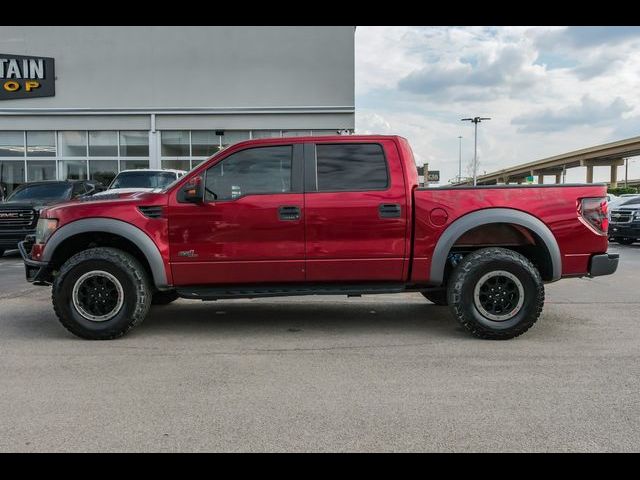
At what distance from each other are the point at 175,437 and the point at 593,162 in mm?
76155

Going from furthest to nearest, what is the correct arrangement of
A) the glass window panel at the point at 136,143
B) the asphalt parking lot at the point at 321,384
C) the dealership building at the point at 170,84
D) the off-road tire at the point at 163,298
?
the glass window panel at the point at 136,143 < the dealership building at the point at 170,84 < the off-road tire at the point at 163,298 < the asphalt parking lot at the point at 321,384

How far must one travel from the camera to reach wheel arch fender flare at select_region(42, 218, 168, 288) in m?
5.14

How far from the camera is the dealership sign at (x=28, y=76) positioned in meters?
21.7

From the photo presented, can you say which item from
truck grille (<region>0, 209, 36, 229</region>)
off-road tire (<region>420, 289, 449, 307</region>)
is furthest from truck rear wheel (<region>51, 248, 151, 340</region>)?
truck grille (<region>0, 209, 36, 229</region>)

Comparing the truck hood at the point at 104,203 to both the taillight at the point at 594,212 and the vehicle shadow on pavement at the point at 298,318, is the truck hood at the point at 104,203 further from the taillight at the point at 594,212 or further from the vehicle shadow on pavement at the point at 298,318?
the taillight at the point at 594,212

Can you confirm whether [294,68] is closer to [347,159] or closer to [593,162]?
[347,159]

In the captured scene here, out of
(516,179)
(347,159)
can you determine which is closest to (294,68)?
(347,159)

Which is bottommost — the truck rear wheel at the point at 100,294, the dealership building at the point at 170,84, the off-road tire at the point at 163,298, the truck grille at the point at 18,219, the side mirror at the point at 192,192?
the off-road tire at the point at 163,298

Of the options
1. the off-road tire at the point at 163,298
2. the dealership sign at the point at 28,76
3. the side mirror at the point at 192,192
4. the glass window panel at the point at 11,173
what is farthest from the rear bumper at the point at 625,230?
the glass window panel at the point at 11,173

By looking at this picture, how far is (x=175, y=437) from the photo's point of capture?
311 cm

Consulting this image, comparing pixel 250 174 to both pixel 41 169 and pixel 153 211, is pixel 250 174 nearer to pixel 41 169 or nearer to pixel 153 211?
pixel 153 211

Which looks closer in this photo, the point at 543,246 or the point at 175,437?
the point at 175,437

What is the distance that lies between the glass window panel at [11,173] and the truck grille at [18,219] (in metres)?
11.7
